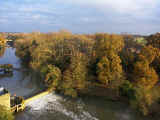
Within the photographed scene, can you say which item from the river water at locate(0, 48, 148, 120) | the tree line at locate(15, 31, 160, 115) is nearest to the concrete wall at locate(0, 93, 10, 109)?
the river water at locate(0, 48, 148, 120)

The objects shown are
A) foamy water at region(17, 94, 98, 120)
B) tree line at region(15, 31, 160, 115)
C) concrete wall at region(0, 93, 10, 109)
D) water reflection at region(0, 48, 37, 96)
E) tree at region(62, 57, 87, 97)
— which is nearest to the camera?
concrete wall at region(0, 93, 10, 109)

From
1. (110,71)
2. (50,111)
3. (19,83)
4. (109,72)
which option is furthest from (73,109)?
(19,83)

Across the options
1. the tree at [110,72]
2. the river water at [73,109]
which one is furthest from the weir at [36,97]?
the tree at [110,72]

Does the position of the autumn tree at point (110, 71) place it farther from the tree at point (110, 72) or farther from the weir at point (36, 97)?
the weir at point (36, 97)

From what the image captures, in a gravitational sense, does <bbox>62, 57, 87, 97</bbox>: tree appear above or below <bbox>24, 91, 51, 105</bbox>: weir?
above

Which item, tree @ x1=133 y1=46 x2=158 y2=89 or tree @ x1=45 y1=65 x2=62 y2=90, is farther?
tree @ x1=45 y1=65 x2=62 y2=90

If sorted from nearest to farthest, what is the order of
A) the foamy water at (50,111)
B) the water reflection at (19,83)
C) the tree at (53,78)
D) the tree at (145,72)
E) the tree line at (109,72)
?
the foamy water at (50,111), the tree line at (109,72), the tree at (145,72), the tree at (53,78), the water reflection at (19,83)

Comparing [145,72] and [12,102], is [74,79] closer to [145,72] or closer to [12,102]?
[12,102]

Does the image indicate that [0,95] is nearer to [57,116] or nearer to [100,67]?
[57,116]

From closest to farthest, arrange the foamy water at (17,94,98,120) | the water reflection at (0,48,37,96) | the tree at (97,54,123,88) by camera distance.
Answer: the foamy water at (17,94,98,120) < the tree at (97,54,123,88) < the water reflection at (0,48,37,96)

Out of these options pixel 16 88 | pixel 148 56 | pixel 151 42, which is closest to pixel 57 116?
pixel 16 88

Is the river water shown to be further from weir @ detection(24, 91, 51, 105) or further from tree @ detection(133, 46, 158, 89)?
tree @ detection(133, 46, 158, 89)
